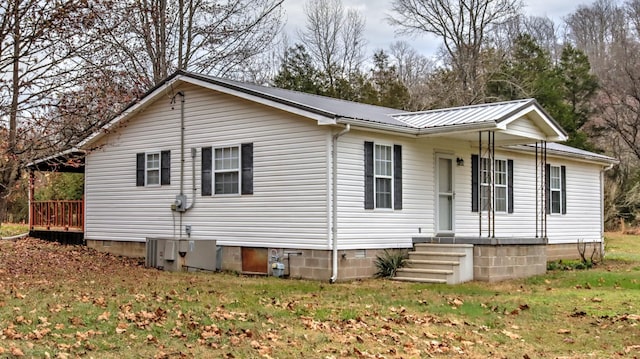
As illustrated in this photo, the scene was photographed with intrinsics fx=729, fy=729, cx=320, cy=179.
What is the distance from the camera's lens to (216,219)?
647 inches

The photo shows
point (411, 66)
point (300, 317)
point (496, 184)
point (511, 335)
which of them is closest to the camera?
point (511, 335)

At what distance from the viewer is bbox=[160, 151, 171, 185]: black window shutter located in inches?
690

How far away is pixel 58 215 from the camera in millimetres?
21141

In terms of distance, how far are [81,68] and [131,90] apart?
126 inches

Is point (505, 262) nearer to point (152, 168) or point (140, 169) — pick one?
point (152, 168)

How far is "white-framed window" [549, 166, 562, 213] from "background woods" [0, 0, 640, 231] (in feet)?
35.3

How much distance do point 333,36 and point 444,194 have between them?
78.4 ft

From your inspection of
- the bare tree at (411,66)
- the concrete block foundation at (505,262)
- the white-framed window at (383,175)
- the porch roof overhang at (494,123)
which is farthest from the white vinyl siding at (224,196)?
the bare tree at (411,66)

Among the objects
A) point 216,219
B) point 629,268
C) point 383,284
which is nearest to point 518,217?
point 629,268

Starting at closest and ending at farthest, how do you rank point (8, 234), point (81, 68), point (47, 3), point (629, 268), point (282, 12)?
point (47, 3), point (81, 68), point (629, 268), point (8, 234), point (282, 12)

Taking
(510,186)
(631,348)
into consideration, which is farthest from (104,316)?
(510,186)

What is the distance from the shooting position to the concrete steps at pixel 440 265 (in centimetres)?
1454

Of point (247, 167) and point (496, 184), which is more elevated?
point (247, 167)

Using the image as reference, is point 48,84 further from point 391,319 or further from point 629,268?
point 629,268
